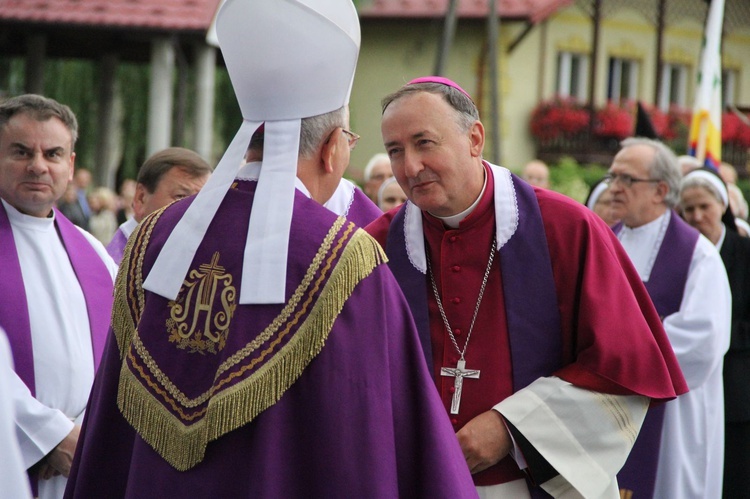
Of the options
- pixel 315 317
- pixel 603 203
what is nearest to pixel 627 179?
pixel 603 203

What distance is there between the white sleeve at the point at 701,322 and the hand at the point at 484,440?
2.46 meters

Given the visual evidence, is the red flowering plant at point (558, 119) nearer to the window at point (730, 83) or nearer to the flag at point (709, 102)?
the window at point (730, 83)

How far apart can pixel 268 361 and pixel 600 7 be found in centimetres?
2431

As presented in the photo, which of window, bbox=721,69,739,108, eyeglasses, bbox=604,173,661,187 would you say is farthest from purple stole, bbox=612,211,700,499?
window, bbox=721,69,739,108

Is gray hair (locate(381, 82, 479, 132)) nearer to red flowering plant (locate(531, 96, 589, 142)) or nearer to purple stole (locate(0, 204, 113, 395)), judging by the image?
purple stole (locate(0, 204, 113, 395))

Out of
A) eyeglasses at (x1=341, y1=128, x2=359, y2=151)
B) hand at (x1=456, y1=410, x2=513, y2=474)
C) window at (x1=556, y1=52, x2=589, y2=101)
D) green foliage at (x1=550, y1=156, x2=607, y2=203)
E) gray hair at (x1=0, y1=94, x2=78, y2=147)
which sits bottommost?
hand at (x1=456, y1=410, x2=513, y2=474)

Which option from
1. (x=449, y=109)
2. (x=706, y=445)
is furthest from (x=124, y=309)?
(x=706, y=445)

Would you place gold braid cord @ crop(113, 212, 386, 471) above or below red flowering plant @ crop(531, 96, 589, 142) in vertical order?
below

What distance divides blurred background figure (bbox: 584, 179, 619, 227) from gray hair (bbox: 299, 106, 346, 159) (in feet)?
11.9

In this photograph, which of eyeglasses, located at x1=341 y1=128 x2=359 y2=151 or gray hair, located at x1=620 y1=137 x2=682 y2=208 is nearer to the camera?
eyeglasses, located at x1=341 y1=128 x2=359 y2=151

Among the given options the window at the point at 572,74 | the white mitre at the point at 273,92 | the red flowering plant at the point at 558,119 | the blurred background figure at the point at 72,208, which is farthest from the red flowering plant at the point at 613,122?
the white mitre at the point at 273,92

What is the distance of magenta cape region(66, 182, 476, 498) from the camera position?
2596 mm

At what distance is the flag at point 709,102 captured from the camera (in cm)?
1025

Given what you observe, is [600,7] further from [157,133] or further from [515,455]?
[515,455]
